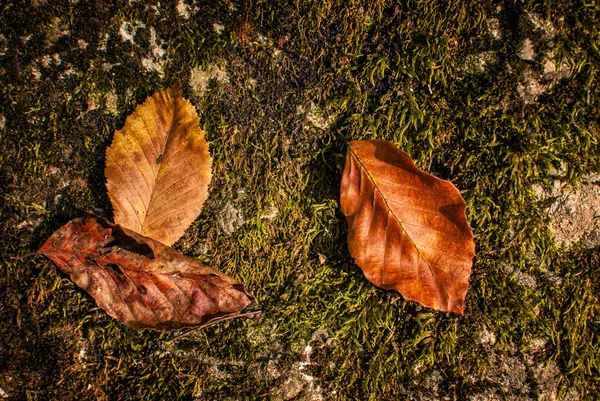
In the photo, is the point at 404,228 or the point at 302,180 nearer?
the point at 404,228

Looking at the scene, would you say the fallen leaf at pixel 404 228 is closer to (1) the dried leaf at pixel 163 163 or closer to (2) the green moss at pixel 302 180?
(2) the green moss at pixel 302 180

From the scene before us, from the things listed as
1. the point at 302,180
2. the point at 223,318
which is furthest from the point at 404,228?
the point at 223,318

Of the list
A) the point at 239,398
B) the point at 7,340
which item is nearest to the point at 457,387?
the point at 239,398

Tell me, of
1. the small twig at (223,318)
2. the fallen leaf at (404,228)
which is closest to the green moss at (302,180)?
the small twig at (223,318)

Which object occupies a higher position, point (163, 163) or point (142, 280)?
point (163, 163)

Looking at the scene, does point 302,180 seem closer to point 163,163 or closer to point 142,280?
point 163,163
